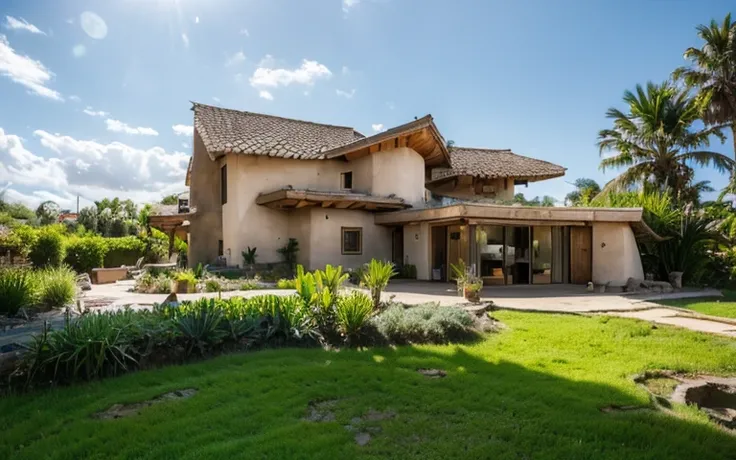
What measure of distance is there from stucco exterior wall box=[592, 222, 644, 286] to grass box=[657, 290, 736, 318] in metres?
3.01

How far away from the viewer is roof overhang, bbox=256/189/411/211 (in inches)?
661

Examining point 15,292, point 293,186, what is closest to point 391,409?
point 15,292

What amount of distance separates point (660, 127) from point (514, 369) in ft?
71.7

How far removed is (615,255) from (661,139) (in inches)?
389

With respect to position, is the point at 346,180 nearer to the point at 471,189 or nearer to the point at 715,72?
the point at 471,189

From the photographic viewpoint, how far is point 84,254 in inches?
864

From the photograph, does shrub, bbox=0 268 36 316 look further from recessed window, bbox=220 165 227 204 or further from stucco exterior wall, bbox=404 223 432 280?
stucco exterior wall, bbox=404 223 432 280

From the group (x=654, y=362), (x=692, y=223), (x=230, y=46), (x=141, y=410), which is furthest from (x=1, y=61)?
(x=692, y=223)

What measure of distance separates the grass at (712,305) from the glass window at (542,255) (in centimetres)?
520

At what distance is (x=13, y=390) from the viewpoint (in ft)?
16.9

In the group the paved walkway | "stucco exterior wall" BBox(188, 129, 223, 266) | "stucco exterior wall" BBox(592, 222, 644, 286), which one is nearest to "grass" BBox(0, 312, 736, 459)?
the paved walkway

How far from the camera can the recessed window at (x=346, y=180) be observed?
20.9 m

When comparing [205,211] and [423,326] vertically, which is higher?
[205,211]

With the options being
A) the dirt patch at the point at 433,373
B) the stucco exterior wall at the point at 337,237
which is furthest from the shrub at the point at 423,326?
the stucco exterior wall at the point at 337,237
